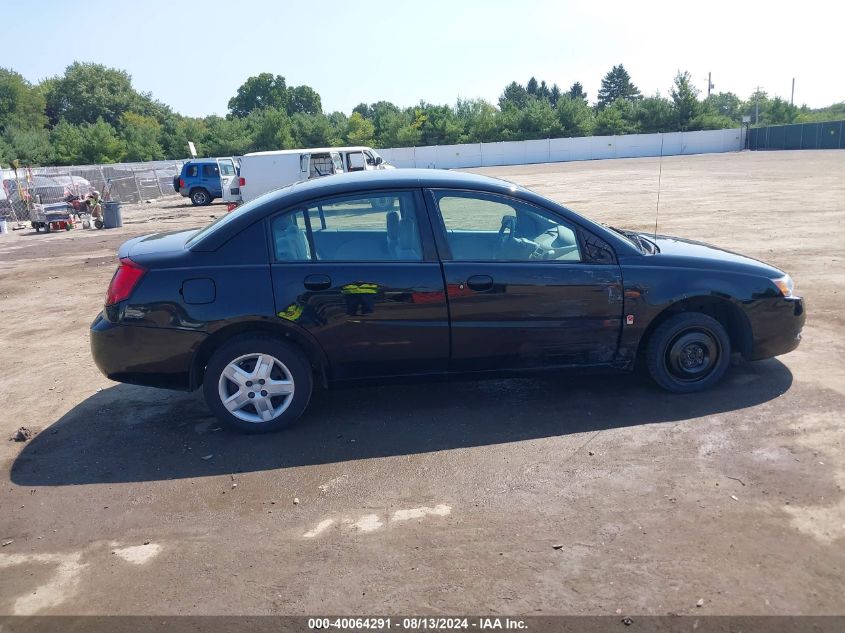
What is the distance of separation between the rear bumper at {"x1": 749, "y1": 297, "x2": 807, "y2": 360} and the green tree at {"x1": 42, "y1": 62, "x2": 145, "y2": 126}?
289 feet

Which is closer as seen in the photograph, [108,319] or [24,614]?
[24,614]

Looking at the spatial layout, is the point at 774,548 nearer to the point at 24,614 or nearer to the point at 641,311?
the point at 641,311

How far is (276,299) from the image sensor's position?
4773mm

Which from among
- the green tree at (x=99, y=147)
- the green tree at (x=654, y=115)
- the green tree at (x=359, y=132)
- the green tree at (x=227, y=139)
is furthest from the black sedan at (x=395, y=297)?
the green tree at (x=654, y=115)

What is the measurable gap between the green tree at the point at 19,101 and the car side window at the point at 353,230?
7563 centimetres

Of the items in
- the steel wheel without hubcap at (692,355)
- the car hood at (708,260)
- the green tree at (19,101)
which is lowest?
the steel wheel without hubcap at (692,355)

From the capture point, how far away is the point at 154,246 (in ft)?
17.3

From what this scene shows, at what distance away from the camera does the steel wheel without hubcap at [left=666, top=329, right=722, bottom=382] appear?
521 cm

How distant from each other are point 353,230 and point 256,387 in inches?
51.0

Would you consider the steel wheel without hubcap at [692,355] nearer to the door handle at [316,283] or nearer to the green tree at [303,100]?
the door handle at [316,283]

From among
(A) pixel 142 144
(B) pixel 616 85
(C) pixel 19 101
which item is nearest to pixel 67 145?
(A) pixel 142 144

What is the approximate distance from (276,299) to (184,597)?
6.83 feet

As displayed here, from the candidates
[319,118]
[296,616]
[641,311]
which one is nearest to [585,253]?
[641,311]

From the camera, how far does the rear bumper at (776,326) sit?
527cm
